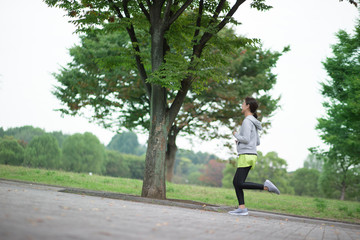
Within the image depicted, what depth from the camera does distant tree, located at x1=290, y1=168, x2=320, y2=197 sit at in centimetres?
6538

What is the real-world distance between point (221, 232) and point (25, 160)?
194 feet

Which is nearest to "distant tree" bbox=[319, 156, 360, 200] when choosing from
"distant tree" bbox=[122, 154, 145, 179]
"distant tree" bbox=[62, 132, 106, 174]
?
"distant tree" bbox=[62, 132, 106, 174]

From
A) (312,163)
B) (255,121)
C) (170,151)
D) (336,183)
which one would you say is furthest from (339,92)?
(312,163)

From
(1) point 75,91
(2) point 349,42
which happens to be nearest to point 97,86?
(1) point 75,91

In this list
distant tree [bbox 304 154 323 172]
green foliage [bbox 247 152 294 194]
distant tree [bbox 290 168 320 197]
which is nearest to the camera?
distant tree [bbox 290 168 320 197]

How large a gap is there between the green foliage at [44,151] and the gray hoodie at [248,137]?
5920 cm

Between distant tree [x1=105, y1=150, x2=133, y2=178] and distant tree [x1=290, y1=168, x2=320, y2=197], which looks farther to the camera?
distant tree [x1=105, y1=150, x2=133, y2=178]

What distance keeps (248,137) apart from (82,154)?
227 ft

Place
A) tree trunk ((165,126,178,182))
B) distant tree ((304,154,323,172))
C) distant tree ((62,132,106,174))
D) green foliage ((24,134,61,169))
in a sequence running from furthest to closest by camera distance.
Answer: distant tree ((304,154,323,172))
distant tree ((62,132,106,174))
green foliage ((24,134,61,169))
tree trunk ((165,126,178,182))

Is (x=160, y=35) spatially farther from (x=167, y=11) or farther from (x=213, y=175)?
(x=213, y=175)

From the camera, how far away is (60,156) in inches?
2594

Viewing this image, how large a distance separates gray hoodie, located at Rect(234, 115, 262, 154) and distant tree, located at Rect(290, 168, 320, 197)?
204 feet

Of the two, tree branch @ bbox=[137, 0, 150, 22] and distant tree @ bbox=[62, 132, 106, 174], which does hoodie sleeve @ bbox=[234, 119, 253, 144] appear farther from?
distant tree @ bbox=[62, 132, 106, 174]

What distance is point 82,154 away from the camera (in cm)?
7269
